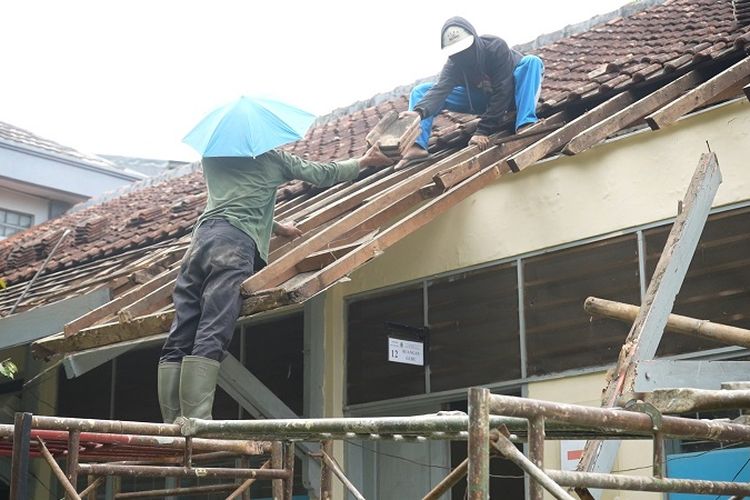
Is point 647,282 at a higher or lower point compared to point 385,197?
lower

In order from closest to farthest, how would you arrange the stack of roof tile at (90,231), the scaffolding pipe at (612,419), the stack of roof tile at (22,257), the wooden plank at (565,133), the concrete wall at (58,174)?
the scaffolding pipe at (612,419)
the wooden plank at (565,133)
the stack of roof tile at (90,231)
the stack of roof tile at (22,257)
the concrete wall at (58,174)

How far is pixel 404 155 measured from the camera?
28.2 feet

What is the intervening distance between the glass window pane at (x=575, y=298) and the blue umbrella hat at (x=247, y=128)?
2.02 meters

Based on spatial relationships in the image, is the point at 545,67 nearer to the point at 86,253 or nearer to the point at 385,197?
the point at 385,197

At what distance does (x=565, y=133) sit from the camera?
7.73m

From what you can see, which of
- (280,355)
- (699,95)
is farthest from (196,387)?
(280,355)

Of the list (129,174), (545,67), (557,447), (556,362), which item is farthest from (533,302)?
(129,174)

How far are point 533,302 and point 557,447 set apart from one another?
102 cm

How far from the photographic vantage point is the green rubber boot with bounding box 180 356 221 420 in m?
6.14

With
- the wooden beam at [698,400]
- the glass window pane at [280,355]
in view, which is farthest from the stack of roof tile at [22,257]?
the wooden beam at [698,400]

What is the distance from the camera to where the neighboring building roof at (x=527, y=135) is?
7.71 metres

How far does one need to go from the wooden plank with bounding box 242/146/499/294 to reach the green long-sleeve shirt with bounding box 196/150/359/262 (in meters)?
0.25

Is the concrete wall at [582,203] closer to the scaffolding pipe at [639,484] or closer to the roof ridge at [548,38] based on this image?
the scaffolding pipe at [639,484]

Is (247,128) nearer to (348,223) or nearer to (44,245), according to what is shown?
(348,223)
